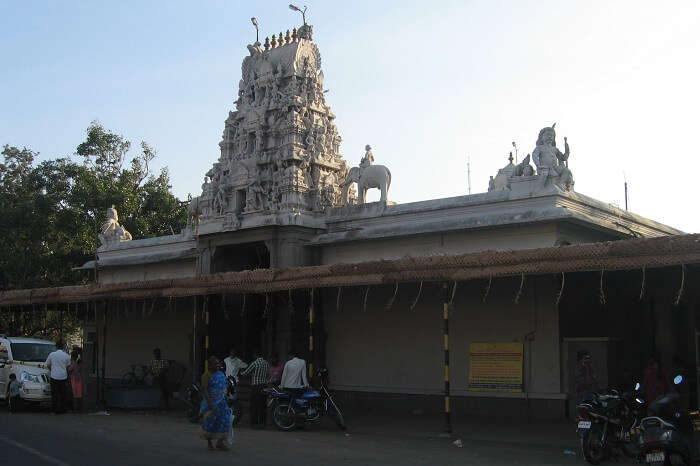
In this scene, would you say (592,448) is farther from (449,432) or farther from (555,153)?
(555,153)

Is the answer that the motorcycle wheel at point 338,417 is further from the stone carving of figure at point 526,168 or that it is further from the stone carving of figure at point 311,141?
the stone carving of figure at point 311,141

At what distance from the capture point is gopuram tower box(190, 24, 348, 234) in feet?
76.2

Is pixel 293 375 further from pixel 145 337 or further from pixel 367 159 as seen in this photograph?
pixel 145 337

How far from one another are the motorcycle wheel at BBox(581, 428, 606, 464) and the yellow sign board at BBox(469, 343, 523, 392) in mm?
6314

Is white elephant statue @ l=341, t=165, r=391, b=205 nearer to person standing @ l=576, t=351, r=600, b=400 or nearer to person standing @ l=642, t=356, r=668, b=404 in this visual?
person standing @ l=576, t=351, r=600, b=400

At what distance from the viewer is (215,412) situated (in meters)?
12.6

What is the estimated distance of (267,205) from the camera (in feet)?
76.6

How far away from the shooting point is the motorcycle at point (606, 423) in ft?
37.6

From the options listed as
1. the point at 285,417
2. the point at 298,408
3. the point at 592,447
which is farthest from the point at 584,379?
the point at 285,417

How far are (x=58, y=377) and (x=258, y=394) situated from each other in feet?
16.9

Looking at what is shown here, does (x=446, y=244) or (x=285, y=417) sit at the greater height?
(x=446, y=244)

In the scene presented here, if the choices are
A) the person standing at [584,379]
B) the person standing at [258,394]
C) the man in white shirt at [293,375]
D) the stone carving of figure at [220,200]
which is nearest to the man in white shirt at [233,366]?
the person standing at [258,394]

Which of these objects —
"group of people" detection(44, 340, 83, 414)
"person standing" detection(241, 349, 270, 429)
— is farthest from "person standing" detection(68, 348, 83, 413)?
"person standing" detection(241, 349, 270, 429)

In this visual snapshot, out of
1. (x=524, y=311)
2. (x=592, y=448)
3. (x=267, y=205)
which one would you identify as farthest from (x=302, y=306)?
(x=592, y=448)
